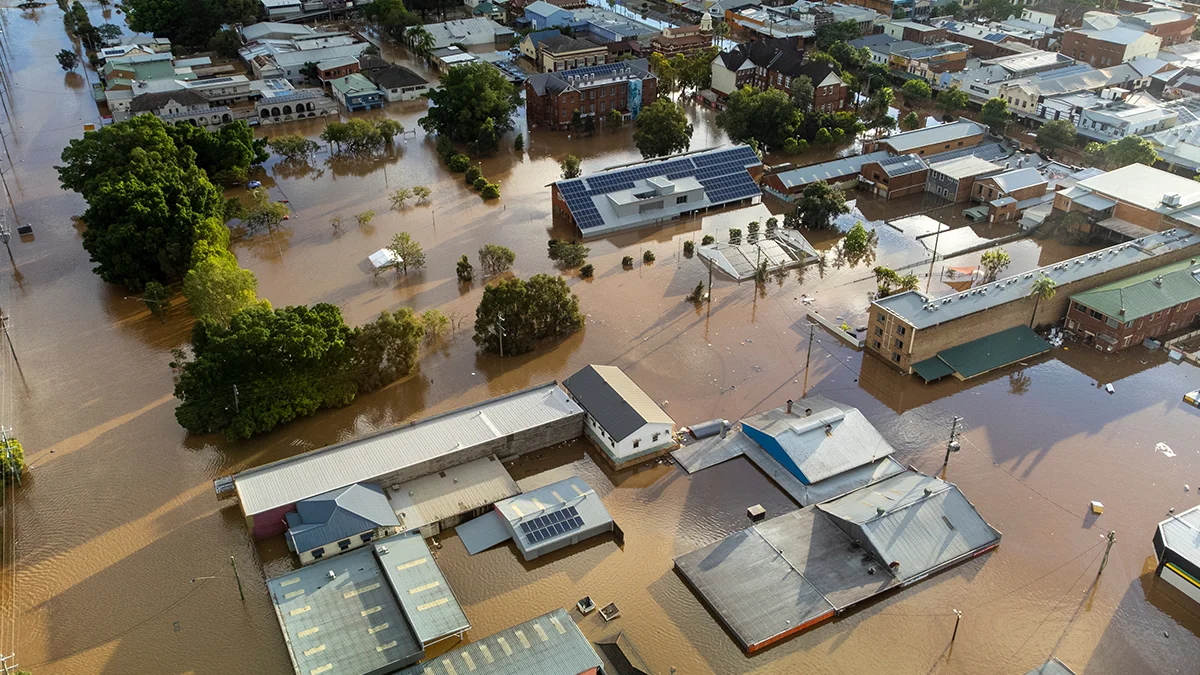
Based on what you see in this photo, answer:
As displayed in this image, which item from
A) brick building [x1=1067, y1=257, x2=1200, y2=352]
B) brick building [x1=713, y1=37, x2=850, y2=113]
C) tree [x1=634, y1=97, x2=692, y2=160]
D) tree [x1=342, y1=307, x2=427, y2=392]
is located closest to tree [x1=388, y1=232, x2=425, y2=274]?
tree [x1=342, y1=307, x2=427, y2=392]

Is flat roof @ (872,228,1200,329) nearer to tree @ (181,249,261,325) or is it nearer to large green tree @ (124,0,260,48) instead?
tree @ (181,249,261,325)

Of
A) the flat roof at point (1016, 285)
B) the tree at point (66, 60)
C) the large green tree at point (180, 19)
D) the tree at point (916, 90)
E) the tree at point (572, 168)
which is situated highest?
the large green tree at point (180, 19)

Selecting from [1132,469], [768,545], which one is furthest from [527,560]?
[1132,469]

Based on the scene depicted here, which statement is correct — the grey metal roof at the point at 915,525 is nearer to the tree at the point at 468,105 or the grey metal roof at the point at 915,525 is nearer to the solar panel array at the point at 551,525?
the solar panel array at the point at 551,525

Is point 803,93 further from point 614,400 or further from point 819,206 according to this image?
point 614,400

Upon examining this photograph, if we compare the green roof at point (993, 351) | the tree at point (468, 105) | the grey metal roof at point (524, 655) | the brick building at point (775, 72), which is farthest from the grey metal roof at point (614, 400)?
the brick building at point (775, 72)

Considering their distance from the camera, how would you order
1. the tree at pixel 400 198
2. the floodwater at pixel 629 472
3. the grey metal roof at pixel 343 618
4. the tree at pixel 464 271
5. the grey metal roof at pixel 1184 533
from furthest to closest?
the tree at pixel 400 198, the tree at pixel 464 271, the grey metal roof at pixel 1184 533, the floodwater at pixel 629 472, the grey metal roof at pixel 343 618

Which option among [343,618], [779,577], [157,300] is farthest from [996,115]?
[343,618]
